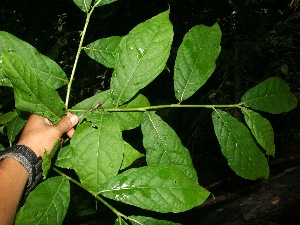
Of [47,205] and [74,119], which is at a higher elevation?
[74,119]

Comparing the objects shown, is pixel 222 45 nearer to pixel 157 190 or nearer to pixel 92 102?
pixel 92 102

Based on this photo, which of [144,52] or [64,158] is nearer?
[144,52]

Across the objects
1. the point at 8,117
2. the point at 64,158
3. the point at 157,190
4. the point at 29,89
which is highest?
the point at 29,89

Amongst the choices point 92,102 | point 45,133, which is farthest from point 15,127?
point 92,102

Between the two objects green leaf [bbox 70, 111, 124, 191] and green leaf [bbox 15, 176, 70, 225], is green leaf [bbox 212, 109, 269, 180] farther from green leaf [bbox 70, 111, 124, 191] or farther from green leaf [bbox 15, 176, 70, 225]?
green leaf [bbox 15, 176, 70, 225]

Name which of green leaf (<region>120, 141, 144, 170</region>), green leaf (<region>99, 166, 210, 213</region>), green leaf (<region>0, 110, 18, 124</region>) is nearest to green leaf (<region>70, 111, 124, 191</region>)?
green leaf (<region>99, 166, 210, 213</region>)

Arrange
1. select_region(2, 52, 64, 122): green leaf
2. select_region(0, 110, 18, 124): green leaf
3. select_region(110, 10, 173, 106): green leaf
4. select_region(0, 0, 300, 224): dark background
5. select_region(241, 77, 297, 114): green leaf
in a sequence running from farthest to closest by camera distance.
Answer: select_region(0, 0, 300, 224): dark background, select_region(0, 110, 18, 124): green leaf, select_region(241, 77, 297, 114): green leaf, select_region(110, 10, 173, 106): green leaf, select_region(2, 52, 64, 122): green leaf

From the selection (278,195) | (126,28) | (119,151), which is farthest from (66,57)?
(119,151)
